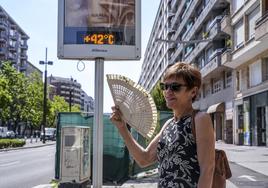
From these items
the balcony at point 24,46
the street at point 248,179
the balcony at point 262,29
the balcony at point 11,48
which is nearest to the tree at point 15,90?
the balcony at point 262,29

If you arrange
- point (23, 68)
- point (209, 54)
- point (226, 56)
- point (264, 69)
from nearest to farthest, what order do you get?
point (264, 69) < point (226, 56) < point (209, 54) < point (23, 68)

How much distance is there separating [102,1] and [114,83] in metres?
4.60

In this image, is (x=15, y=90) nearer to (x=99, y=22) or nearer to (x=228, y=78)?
(x=228, y=78)

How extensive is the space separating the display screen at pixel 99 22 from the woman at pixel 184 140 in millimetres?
4916

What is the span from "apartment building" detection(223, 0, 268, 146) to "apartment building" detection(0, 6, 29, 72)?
93.1 metres

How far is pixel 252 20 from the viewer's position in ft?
120

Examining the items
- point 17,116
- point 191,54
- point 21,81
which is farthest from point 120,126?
point 17,116

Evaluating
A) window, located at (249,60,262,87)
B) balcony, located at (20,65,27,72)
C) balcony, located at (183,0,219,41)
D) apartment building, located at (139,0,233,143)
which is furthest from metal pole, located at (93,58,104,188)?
balcony, located at (20,65,27,72)

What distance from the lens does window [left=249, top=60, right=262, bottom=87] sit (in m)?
36.2

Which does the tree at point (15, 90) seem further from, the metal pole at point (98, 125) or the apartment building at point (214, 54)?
the metal pole at point (98, 125)

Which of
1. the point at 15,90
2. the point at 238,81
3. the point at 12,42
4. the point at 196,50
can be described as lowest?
the point at 238,81

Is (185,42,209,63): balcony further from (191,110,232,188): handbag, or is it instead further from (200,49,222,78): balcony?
(191,110,232,188): handbag

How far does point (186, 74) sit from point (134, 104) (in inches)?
19.3

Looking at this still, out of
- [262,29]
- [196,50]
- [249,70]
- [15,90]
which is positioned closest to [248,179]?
[262,29]
